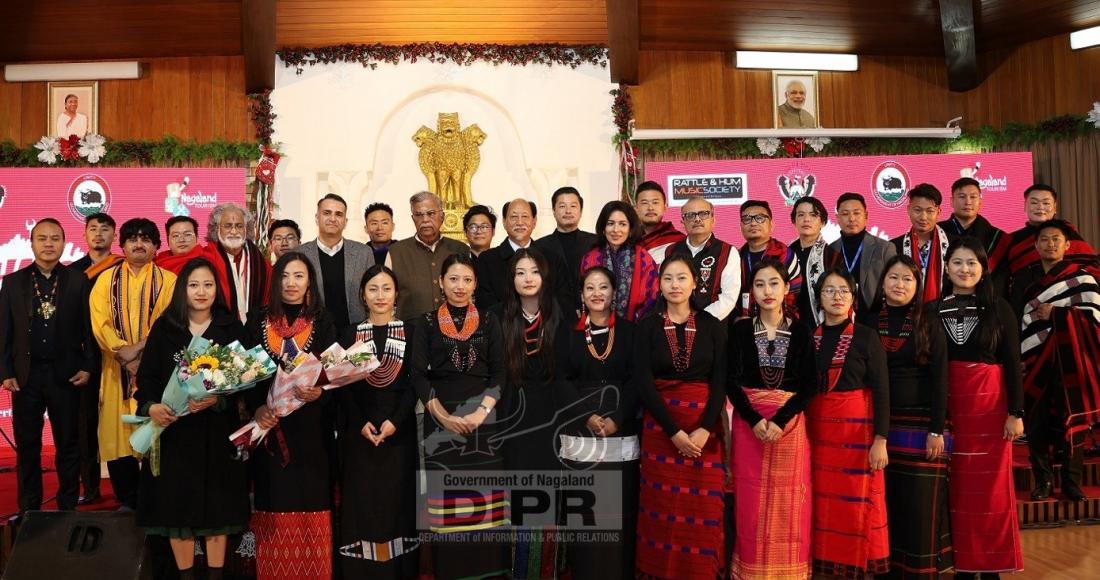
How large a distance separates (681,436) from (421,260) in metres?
1.77

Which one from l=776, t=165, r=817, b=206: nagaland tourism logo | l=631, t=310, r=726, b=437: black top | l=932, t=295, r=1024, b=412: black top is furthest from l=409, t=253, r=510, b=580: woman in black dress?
l=776, t=165, r=817, b=206: nagaland tourism logo

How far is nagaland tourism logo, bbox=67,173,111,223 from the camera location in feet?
22.2

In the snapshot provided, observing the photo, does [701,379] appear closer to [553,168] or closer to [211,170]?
[553,168]

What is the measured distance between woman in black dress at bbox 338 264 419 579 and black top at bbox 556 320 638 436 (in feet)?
2.04

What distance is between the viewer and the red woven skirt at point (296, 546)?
10.6 feet

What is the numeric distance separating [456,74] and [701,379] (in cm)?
497

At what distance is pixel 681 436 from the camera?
309 centimetres

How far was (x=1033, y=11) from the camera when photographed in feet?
22.7

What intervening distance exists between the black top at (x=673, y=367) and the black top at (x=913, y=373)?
722 mm

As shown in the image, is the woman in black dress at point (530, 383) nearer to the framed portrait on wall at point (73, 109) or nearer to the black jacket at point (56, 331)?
the black jacket at point (56, 331)

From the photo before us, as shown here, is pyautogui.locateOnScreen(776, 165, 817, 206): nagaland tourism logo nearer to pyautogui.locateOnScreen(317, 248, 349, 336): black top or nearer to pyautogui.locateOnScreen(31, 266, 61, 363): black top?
pyautogui.locateOnScreen(317, 248, 349, 336): black top

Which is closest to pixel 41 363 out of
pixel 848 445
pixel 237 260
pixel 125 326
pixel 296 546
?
pixel 125 326

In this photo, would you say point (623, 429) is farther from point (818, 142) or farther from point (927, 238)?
point (818, 142)

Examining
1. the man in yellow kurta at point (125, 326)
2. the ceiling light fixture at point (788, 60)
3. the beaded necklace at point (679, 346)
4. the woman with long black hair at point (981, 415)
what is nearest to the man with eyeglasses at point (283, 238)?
the man in yellow kurta at point (125, 326)
